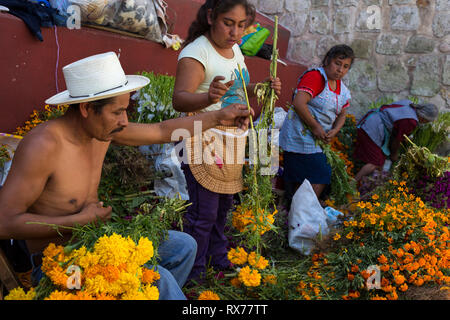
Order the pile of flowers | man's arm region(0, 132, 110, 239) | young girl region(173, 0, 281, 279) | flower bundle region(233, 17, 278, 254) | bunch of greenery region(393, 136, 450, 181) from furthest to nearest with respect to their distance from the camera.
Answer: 1. bunch of greenery region(393, 136, 450, 181)
2. young girl region(173, 0, 281, 279)
3. flower bundle region(233, 17, 278, 254)
4. man's arm region(0, 132, 110, 239)
5. the pile of flowers

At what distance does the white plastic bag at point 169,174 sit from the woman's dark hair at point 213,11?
3.98 feet

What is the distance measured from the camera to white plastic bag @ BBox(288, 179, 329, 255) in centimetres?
309

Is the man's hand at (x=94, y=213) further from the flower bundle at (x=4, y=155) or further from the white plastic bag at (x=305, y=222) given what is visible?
the white plastic bag at (x=305, y=222)

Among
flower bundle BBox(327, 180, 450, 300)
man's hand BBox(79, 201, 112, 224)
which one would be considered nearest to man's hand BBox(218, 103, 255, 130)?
man's hand BBox(79, 201, 112, 224)

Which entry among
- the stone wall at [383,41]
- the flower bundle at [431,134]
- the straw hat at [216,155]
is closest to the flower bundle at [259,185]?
the straw hat at [216,155]

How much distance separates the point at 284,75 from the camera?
577cm

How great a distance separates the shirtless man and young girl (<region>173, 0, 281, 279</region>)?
44 centimetres

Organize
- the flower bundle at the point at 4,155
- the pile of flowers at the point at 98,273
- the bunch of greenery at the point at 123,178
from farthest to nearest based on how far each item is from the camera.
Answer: the bunch of greenery at the point at 123,178 → the flower bundle at the point at 4,155 → the pile of flowers at the point at 98,273

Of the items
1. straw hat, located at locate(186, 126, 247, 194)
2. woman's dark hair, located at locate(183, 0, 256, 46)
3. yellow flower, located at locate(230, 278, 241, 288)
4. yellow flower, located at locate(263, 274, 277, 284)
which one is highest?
woman's dark hair, located at locate(183, 0, 256, 46)

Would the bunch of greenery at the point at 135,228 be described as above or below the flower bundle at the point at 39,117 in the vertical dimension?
below

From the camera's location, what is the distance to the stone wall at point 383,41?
207 inches

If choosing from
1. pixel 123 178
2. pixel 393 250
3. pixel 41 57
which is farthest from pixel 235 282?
pixel 41 57

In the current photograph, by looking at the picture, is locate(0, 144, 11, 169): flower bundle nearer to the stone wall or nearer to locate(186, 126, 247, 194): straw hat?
locate(186, 126, 247, 194): straw hat

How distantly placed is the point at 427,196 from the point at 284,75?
3124 millimetres
